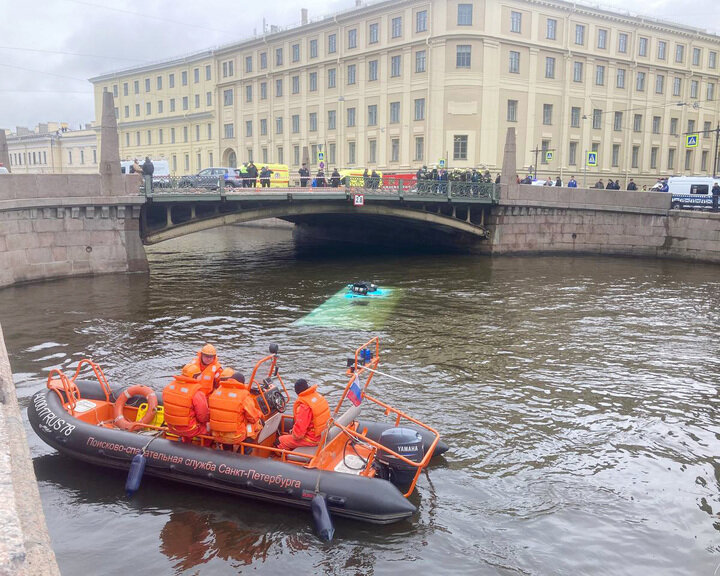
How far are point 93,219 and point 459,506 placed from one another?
2007cm

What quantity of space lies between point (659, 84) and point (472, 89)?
19.5m

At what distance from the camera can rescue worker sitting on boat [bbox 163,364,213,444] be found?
8.75m

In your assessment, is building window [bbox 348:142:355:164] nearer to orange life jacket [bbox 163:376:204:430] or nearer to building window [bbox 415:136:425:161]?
building window [bbox 415:136:425:161]

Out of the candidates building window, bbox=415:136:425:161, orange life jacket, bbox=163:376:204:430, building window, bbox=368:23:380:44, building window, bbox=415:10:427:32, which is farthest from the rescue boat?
building window, bbox=368:23:380:44

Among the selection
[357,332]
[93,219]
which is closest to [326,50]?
[93,219]

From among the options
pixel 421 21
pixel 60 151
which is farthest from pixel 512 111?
pixel 60 151

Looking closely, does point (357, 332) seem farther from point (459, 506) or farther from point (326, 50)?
point (326, 50)

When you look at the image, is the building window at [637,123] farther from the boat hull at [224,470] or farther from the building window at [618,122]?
the boat hull at [224,470]

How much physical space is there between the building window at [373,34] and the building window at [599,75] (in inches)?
675

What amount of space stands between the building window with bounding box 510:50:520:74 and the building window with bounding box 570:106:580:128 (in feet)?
19.5

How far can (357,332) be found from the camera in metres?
17.4

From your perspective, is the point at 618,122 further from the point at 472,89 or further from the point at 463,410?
the point at 463,410

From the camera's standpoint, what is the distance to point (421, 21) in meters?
47.6

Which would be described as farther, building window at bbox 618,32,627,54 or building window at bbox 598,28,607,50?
building window at bbox 618,32,627,54
